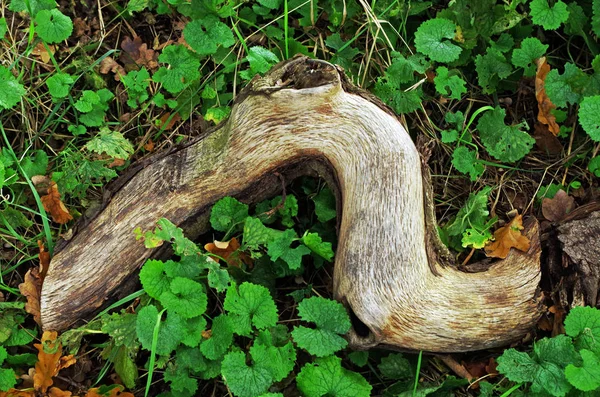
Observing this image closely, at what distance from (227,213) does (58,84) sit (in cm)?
123

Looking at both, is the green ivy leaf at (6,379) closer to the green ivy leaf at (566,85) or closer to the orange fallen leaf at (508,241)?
the orange fallen leaf at (508,241)

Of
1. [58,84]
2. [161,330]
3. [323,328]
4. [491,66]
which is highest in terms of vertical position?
[58,84]

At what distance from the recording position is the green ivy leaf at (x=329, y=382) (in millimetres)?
2648

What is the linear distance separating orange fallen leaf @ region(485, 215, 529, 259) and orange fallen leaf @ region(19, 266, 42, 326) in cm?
226

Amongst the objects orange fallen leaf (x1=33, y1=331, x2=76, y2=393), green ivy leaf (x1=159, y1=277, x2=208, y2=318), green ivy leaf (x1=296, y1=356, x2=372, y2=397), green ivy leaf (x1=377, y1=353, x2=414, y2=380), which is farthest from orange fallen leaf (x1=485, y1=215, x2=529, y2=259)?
orange fallen leaf (x1=33, y1=331, x2=76, y2=393)

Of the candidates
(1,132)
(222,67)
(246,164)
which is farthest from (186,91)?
(1,132)

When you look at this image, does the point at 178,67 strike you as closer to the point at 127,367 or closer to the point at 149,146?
the point at 149,146

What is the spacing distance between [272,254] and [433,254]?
2.51 ft

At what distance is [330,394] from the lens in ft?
8.77

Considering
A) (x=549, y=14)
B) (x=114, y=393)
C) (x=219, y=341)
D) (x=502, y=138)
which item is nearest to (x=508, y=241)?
(x=502, y=138)

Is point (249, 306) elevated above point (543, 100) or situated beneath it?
elevated above

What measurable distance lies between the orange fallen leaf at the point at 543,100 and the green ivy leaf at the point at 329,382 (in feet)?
5.70

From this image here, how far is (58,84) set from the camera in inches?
127

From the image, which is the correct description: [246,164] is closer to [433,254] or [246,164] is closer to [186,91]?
[186,91]
